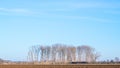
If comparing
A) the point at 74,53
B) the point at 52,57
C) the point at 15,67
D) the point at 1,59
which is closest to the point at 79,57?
the point at 74,53

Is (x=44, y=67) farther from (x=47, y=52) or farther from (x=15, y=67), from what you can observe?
(x=47, y=52)

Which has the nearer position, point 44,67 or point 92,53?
point 44,67

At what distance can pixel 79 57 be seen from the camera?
281ft

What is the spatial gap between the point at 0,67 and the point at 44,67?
7.22 meters

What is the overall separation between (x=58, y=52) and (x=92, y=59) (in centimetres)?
1027

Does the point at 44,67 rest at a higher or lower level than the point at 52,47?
lower

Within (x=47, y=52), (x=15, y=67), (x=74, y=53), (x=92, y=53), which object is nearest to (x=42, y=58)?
(x=47, y=52)

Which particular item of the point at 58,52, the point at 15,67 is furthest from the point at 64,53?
the point at 15,67

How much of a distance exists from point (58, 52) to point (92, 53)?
33.3 feet

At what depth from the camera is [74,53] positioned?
85.3 meters

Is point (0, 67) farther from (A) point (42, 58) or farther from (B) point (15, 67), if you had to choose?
(A) point (42, 58)

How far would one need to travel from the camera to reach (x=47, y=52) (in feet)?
284

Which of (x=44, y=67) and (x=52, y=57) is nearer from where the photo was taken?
(x=44, y=67)

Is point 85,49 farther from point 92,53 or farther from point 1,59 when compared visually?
point 1,59
